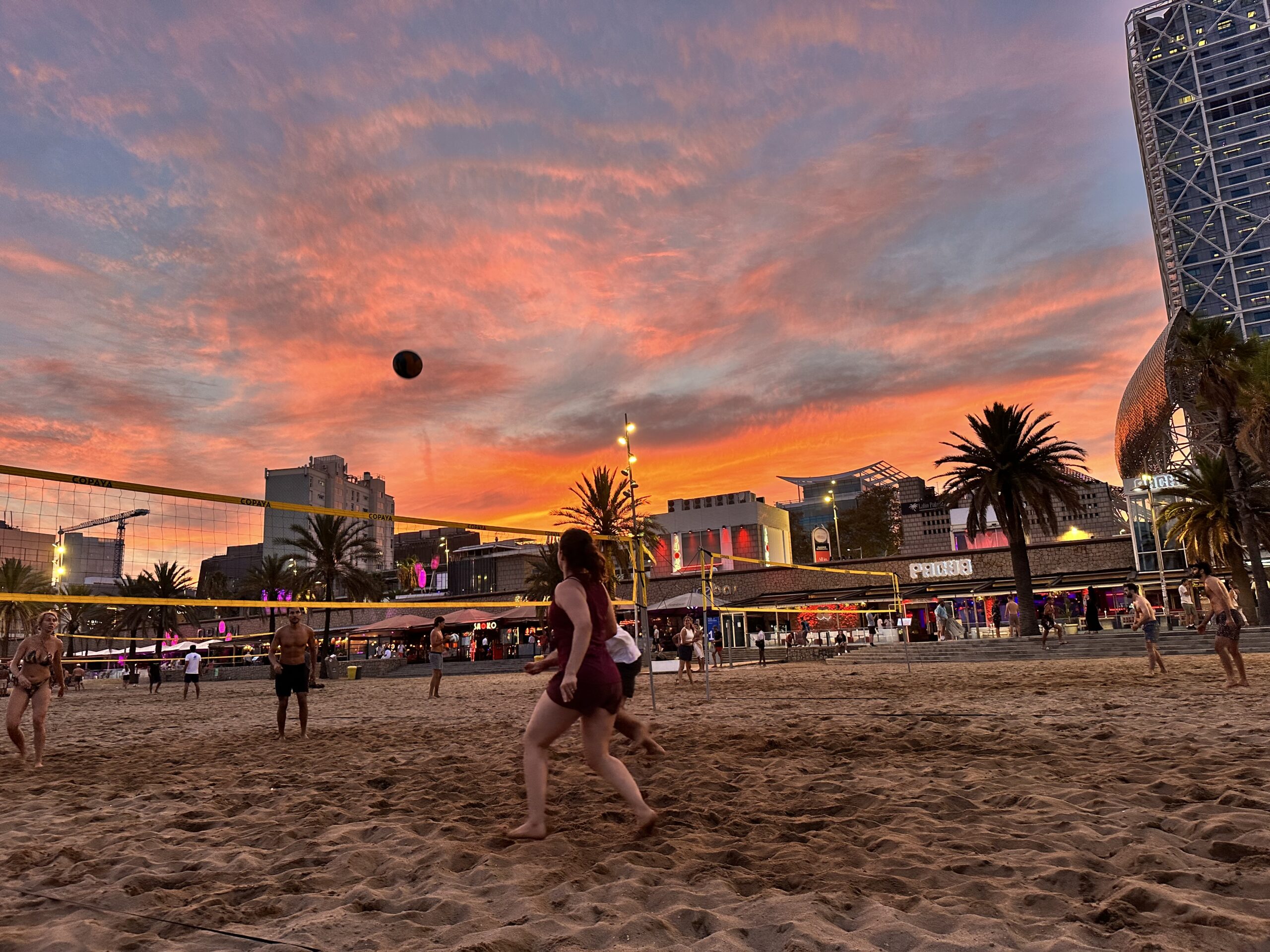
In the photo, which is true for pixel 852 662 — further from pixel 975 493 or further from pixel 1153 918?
pixel 1153 918

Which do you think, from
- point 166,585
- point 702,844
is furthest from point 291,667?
point 166,585

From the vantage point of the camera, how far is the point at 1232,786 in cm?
402

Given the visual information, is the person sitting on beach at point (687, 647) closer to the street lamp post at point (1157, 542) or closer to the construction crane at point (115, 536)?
the construction crane at point (115, 536)

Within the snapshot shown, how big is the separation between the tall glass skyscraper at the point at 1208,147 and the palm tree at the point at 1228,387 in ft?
287

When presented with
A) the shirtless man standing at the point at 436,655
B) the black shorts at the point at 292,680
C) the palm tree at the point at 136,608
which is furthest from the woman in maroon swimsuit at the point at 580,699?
the palm tree at the point at 136,608

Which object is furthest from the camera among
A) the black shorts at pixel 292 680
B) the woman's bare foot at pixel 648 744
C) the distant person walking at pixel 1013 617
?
the distant person walking at pixel 1013 617

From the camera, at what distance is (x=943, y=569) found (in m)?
38.7

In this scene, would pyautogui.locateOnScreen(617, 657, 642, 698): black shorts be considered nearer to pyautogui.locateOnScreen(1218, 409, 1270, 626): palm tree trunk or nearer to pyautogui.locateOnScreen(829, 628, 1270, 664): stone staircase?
pyautogui.locateOnScreen(829, 628, 1270, 664): stone staircase

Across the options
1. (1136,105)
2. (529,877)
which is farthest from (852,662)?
(1136,105)

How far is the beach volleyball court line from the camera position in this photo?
252 cm

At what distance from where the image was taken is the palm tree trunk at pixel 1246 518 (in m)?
23.2

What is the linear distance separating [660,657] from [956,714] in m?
21.8

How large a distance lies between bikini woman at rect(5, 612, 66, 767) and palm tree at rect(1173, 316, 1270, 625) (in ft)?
95.7

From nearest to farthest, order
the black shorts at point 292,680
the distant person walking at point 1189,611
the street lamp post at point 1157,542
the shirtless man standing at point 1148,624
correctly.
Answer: the black shorts at point 292,680 < the shirtless man standing at point 1148,624 < the distant person walking at point 1189,611 < the street lamp post at point 1157,542
